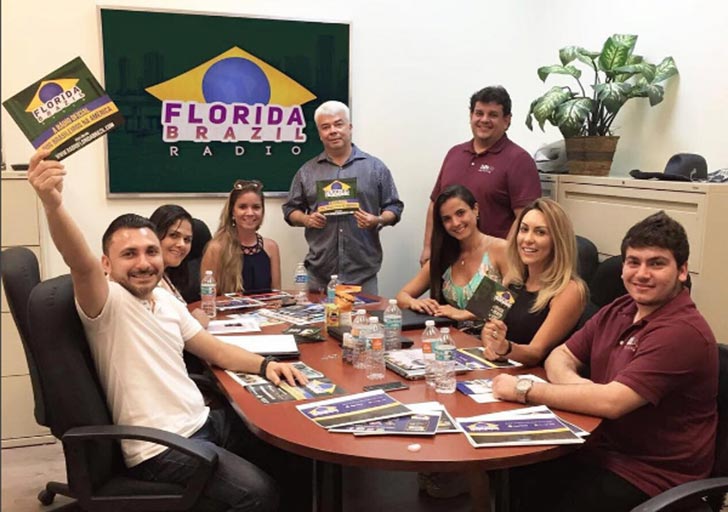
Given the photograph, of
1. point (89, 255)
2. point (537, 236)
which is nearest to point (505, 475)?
point (537, 236)

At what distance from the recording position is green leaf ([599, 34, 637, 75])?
3.75 m

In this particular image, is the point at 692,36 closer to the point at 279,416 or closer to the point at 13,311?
the point at 279,416

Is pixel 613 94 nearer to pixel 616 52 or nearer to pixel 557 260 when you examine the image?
pixel 616 52

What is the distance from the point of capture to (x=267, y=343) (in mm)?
2496

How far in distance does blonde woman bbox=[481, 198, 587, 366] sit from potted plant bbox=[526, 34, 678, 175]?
142cm

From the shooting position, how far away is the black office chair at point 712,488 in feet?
5.08

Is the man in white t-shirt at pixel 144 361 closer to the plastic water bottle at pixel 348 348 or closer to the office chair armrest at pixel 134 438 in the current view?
the office chair armrest at pixel 134 438

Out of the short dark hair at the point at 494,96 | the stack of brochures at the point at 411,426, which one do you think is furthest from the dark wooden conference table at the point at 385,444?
the short dark hair at the point at 494,96

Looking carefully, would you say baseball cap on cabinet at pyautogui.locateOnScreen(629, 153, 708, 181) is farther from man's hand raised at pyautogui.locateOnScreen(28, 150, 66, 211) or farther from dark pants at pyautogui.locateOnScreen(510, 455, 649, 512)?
man's hand raised at pyautogui.locateOnScreen(28, 150, 66, 211)

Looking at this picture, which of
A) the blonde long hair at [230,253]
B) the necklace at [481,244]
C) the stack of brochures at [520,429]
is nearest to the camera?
the stack of brochures at [520,429]

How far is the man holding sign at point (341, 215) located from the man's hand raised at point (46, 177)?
2.23m

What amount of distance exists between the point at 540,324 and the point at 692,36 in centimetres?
209

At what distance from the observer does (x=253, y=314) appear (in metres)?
3.09

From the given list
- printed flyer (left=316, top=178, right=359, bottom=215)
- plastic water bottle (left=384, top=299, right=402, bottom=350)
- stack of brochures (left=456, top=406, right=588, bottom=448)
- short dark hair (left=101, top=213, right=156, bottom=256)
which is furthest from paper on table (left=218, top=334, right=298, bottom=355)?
printed flyer (left=316, top=178, right=359, bottom=215)
